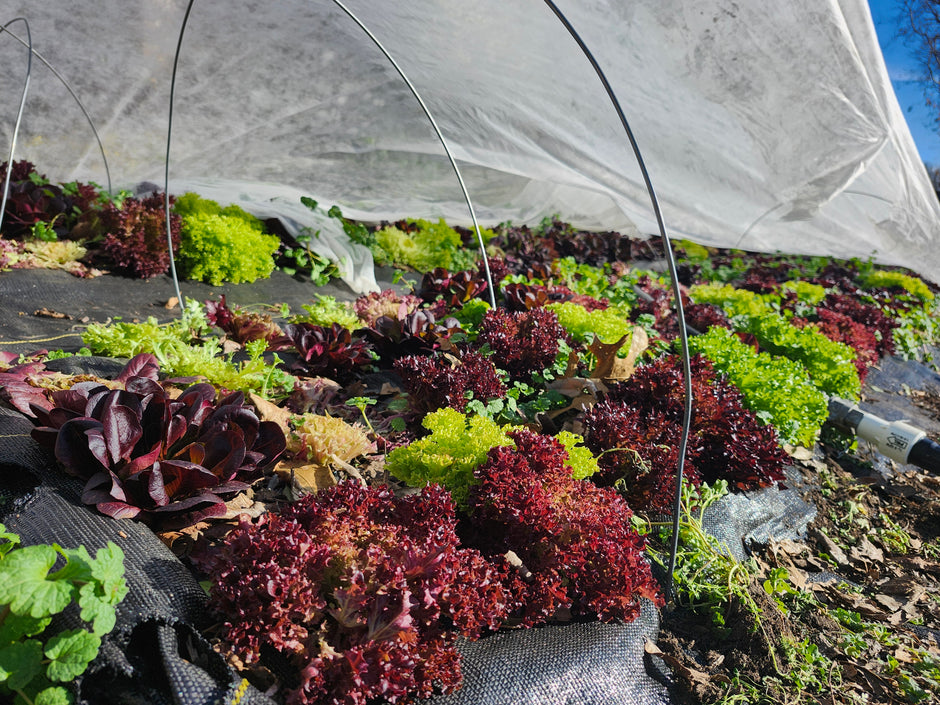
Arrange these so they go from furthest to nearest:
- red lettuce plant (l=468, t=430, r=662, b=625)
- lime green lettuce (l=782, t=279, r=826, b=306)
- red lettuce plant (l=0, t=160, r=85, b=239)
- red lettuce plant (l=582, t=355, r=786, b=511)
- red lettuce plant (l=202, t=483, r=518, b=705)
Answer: lime green lettuce (l=782, t=279, r=826, b=306), red lettuce plant (l=0, t=160, r=85, b=239), red lettuce plant (l=582, t=355, r=786, b=511), red lettuce plant (l=468, t=430, r=662, b=625), red lettuce plant (l=202, t=483, r=518, b=705)

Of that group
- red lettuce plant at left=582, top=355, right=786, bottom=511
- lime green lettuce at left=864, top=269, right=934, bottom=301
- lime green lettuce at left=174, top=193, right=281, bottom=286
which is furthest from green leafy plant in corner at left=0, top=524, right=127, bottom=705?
lime green lettuce at left=864, top=269, right=934, bottom=301

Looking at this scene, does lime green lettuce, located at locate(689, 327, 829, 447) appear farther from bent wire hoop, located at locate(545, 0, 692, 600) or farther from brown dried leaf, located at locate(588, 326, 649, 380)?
bent wire hoop, located at locate(545, 0, 692, 600)

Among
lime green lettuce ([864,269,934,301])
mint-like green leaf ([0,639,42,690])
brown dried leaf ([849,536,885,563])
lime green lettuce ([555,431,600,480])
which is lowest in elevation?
mint-like green leaf ([0,639,42,690])

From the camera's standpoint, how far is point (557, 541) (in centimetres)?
182

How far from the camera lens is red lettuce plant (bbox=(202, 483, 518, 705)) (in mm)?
1349

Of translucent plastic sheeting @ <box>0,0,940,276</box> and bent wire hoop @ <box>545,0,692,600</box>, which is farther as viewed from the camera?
translucent plastic sheeting @ <box>0,0,940,276</box>

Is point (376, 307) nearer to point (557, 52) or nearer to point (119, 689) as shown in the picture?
point (557, 52)

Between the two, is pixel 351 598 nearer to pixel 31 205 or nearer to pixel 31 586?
pixel 31 586

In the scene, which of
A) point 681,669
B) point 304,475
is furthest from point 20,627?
point 681,669

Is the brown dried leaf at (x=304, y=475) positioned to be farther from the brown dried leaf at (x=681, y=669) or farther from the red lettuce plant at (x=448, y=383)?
the brown dried leaf at (x=681, y=669)

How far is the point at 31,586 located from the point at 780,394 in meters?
3.29

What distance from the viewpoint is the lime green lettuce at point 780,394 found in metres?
3.13

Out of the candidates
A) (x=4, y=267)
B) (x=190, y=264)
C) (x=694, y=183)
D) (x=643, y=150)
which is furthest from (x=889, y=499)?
(x=4, y=267)

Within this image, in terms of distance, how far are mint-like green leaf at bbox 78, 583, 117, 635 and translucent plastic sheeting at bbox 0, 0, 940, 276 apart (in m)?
3.34
